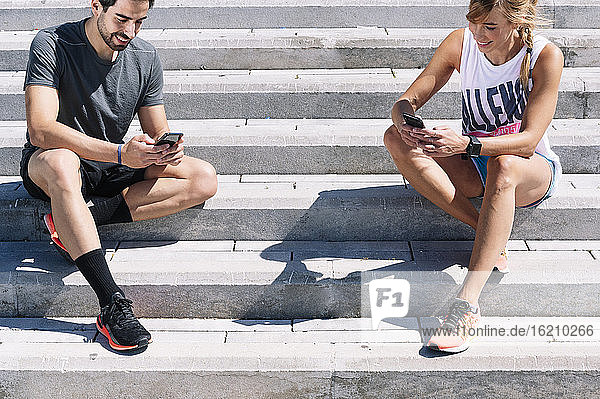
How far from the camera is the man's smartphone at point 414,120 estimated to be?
321 centimetres

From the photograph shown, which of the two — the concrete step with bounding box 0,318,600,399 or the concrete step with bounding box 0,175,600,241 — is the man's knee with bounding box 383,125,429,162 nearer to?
the concrete step with bounding box 0,175,600,241

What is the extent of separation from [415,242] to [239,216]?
90 cm

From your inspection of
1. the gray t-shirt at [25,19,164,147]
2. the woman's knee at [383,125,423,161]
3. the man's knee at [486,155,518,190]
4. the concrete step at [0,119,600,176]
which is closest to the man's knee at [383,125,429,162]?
the woman's knee at [383,125,423,161]

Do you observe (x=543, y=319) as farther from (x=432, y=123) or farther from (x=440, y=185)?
(x=432, y=123)

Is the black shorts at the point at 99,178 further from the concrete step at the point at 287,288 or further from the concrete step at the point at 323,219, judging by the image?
the concrete step at the point at 287,288

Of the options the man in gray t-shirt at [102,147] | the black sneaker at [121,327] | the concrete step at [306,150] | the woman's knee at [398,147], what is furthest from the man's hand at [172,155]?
the woman's knee at [398,147]

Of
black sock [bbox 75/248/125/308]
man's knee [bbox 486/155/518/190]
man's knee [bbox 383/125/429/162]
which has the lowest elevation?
black sock [bbox 75/248/125/308]

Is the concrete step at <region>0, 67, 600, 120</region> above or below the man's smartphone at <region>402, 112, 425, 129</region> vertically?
below

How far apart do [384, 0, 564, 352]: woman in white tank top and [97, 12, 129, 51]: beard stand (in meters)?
1.28

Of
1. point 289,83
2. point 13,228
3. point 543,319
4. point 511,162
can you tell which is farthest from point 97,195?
point 543,319

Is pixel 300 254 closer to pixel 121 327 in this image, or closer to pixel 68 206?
pixel 121 327

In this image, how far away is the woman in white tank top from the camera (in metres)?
3.10

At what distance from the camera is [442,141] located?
122 inches

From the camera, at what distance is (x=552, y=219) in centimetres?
370
